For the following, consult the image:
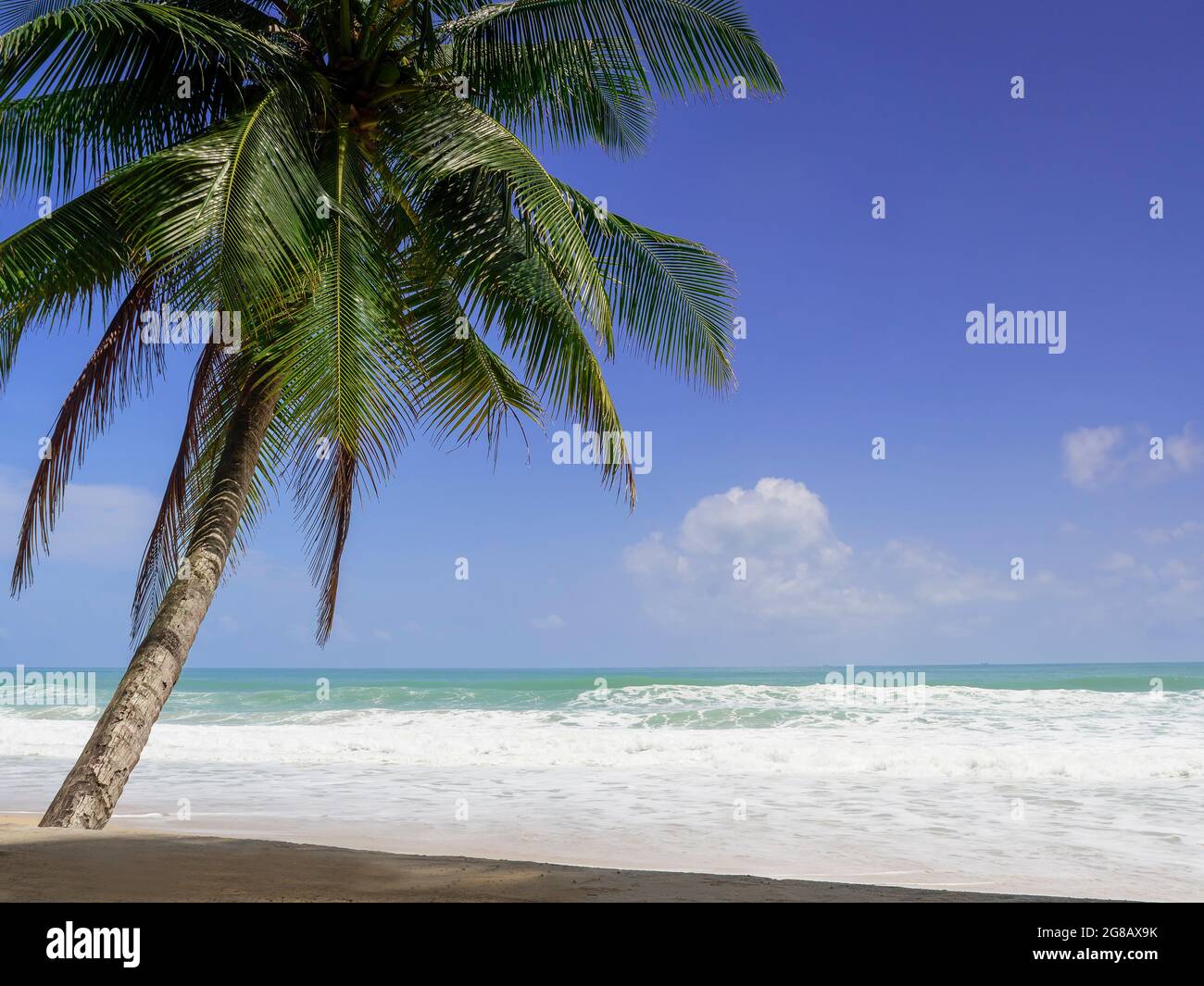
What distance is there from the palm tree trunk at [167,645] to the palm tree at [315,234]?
0.06ft

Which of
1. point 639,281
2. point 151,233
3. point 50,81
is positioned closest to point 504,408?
point 639,281

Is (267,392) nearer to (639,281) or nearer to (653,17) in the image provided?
(639,281)

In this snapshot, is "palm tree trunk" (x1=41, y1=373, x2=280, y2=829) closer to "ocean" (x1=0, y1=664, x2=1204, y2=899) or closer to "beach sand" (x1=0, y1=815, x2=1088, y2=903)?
"beach sand" (x1=0, y1=815, x2=1088, y2=903)

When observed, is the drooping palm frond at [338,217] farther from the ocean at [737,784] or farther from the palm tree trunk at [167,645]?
the ocean at [737,784]

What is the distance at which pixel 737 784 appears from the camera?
11.2m

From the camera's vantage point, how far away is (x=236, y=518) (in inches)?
272

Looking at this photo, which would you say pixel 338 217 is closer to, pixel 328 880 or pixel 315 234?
pixel 315 234

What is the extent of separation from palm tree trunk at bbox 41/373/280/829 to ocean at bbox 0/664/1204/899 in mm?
2061

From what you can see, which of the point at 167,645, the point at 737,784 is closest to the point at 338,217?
the point at 167,645

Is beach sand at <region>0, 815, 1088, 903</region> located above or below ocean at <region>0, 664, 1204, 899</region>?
above

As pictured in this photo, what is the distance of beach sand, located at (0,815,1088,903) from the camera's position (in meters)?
3.88

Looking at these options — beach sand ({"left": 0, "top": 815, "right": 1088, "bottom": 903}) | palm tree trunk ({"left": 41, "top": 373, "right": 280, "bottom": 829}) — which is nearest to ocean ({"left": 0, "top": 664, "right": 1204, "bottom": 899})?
palm tree trunk ({"left": 41, "top": 373, "right": 280, "bottom": 829})

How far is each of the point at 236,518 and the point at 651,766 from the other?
8047mm

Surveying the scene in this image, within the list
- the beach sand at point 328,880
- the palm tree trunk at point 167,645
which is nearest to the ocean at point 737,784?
the palm tree trunk at point 167,645
